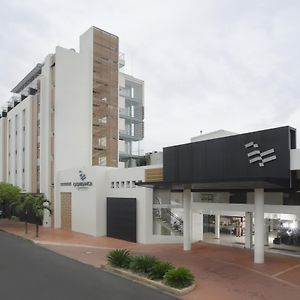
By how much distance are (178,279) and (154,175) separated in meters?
14.2

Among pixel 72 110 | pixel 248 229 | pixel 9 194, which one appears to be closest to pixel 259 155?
pixel 248 229

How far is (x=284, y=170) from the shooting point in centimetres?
2012

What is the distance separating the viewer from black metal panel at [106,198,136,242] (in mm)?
31438

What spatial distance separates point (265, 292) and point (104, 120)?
3645 cm

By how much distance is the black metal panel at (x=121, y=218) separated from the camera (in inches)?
1238

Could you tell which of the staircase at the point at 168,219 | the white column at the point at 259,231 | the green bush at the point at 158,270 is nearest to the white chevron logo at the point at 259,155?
the white column at the point at 259,231

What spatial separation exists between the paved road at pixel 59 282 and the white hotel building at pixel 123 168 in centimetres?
703

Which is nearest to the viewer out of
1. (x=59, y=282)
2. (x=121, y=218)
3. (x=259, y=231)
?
(x=59, y=282)

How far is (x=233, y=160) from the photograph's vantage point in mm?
22734

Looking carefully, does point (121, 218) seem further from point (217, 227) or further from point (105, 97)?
point (105, 97)

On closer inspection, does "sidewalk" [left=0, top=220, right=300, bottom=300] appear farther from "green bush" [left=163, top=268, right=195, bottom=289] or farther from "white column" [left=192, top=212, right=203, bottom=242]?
"white column" [left=192, top=212, right=203, bottom=242]

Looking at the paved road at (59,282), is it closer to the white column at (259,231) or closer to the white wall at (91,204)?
the white column at (259,231)

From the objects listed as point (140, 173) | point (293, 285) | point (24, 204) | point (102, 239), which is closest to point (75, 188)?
point (24, 204)

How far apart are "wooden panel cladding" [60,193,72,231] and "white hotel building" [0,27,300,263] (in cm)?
10
